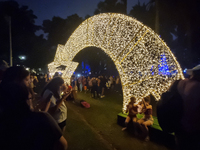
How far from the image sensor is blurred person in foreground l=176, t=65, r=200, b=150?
163cm

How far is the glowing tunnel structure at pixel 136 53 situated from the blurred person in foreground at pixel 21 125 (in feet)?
12.8

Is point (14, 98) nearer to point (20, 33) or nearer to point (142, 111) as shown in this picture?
point (142, 111)

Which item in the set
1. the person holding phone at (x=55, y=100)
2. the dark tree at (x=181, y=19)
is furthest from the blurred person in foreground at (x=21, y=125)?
the dark tree at (x=181, y=19)

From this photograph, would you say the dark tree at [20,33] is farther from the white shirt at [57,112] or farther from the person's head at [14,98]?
the person's head at [14,98]

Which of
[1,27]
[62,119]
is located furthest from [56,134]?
[1,27]

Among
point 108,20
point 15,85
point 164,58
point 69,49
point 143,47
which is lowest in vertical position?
point 15,85

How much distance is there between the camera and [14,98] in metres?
1.06

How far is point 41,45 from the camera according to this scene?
21.6m

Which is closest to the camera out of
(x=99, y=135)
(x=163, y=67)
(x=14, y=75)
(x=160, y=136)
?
(x=14, y=75)

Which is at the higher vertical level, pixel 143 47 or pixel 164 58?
pixel 143 47

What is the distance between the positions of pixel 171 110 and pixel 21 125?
5.95ft

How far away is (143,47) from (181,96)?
287cm

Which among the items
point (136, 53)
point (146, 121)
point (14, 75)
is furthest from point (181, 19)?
point (14, 75)

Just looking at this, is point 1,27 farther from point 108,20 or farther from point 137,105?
point 137,105
